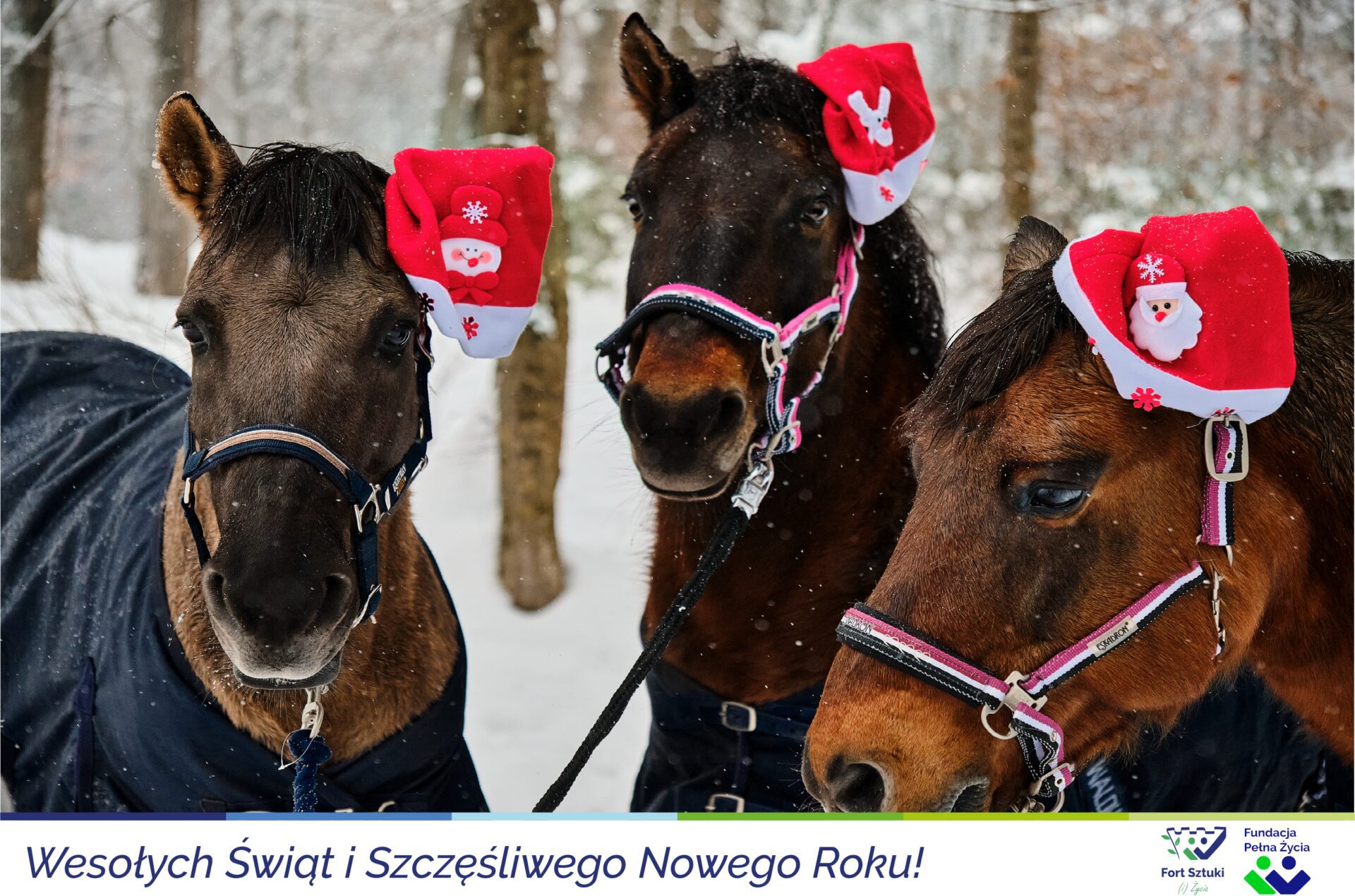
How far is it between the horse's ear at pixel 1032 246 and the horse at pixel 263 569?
1368 millimetres

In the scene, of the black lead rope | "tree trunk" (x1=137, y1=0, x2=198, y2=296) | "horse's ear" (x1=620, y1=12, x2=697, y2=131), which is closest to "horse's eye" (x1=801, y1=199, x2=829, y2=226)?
"horse's ear" (x1=620, y1=12, x2=697, y2=131)

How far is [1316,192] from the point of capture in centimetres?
573

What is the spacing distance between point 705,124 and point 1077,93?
507cm

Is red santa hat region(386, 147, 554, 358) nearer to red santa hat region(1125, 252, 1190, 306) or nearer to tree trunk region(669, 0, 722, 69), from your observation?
red santa hat region(1125, 252, 1190, 306)

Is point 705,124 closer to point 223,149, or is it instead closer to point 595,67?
point 223,149

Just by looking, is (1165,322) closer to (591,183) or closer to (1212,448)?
(1212,448)

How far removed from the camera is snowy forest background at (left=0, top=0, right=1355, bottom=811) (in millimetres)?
5109

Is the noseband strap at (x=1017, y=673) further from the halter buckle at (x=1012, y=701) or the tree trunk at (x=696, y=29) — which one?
the tree trunk at (x=696, y=29)

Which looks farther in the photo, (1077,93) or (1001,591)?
(1077,93)

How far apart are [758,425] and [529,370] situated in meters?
3.06
